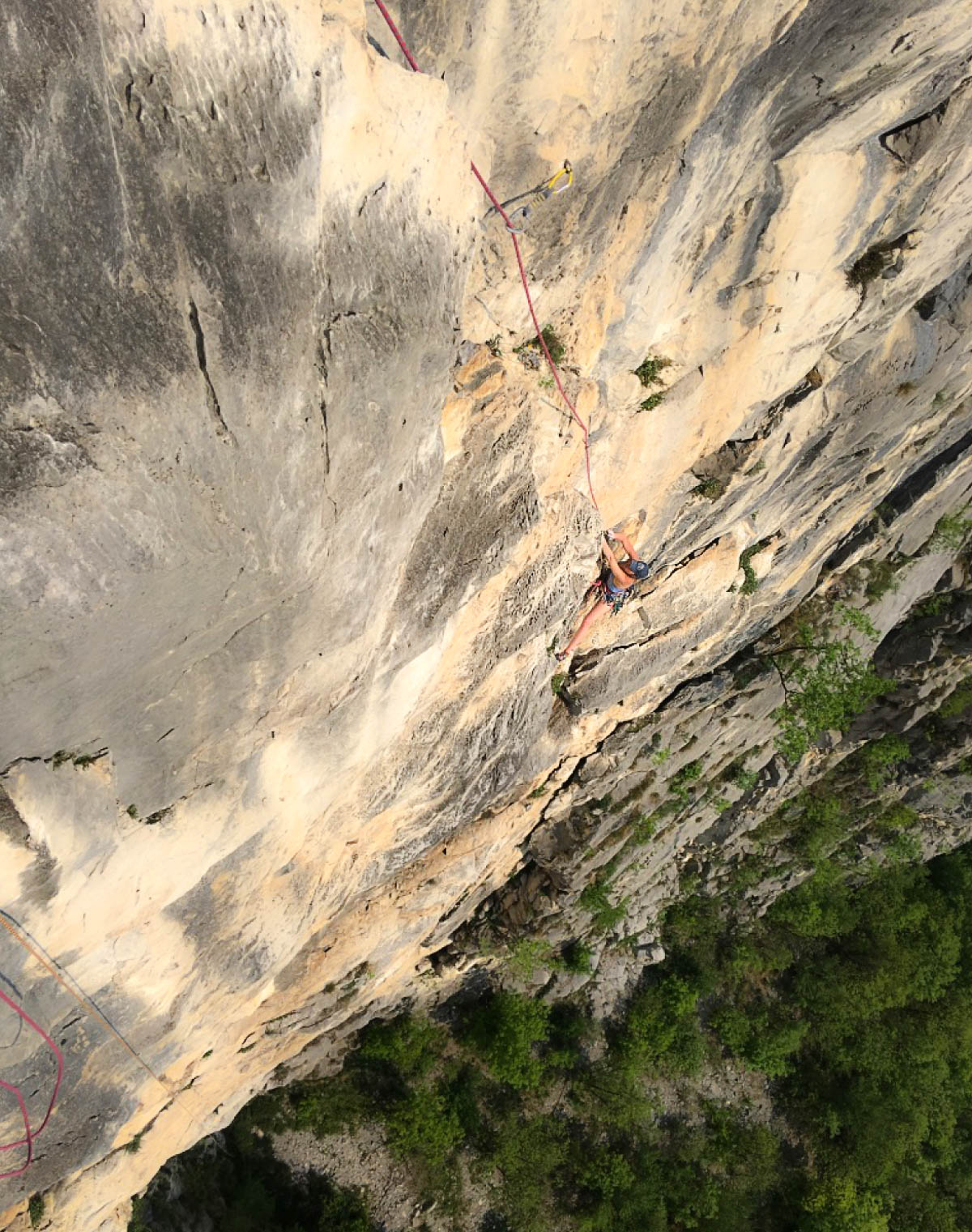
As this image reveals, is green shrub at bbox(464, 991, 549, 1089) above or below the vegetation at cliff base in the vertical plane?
above

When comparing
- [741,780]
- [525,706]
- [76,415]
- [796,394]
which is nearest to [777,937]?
[741,780]

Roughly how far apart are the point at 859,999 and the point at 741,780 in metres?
5.34

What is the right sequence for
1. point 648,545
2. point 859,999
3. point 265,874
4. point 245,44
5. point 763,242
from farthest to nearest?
point 859,999 → point 648,545 → point 265,874 → point 763,242 → point 245,44

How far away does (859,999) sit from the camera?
1420cm

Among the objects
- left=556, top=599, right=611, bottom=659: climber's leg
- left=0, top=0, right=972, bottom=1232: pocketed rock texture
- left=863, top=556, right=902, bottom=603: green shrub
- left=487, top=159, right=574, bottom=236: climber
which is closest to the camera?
left=0, top=0, right=972, bottom=1232: pocketed rock texture

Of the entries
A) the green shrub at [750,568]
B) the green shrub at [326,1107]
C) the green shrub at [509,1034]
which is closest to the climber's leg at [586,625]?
the green shrub at [750,568]

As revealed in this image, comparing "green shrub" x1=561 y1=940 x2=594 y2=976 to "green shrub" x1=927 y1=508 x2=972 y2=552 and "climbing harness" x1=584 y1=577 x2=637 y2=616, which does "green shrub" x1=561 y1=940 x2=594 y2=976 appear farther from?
"green shrub" x1=927 y1=508 x2=972 y2=552

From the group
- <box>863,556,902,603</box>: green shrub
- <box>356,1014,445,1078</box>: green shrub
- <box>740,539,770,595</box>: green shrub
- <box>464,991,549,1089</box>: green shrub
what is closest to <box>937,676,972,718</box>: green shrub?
<box>863,556,902,603</box>: green shrub

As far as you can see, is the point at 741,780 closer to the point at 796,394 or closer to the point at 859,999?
the point at 859,999

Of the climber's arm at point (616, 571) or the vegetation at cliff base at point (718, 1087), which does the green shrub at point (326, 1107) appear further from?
the climber's arm at point (616, 571)

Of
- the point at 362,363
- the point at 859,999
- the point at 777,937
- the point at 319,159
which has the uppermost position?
the point at 319,159

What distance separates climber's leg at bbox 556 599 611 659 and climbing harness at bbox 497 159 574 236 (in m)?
3.94

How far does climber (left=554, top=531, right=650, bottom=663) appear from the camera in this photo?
269 inches

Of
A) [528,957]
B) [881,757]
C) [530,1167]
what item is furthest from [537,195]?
[530,1167]
